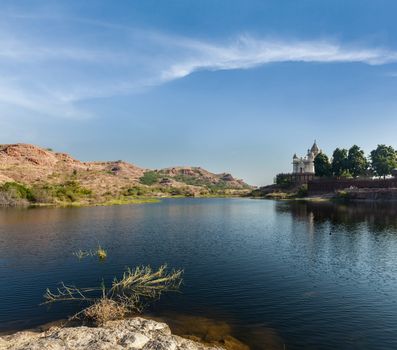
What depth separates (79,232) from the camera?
6725 cm

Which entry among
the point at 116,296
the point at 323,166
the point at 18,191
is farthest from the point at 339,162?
the point at 116,296

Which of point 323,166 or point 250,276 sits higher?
point 323,166

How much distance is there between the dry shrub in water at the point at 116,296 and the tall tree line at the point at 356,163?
165357 mm

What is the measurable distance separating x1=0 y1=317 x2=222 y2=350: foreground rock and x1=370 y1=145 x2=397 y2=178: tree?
175841 millimetres

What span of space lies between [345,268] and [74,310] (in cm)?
3036

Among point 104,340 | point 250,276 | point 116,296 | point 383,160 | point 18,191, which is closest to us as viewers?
point 104,340

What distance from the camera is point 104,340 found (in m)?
20.0

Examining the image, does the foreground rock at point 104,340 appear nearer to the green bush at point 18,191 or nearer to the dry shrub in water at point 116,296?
the dry shrub in water at point 116,296

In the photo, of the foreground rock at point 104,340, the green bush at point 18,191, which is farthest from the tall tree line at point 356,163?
the foreground rock at point 104,340

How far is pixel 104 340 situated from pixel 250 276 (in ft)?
68.0

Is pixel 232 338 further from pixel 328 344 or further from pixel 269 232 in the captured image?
pixel 269 232

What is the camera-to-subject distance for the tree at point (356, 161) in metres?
180

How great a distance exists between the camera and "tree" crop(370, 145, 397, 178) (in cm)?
16975

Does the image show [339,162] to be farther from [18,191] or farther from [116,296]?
[116,296]
